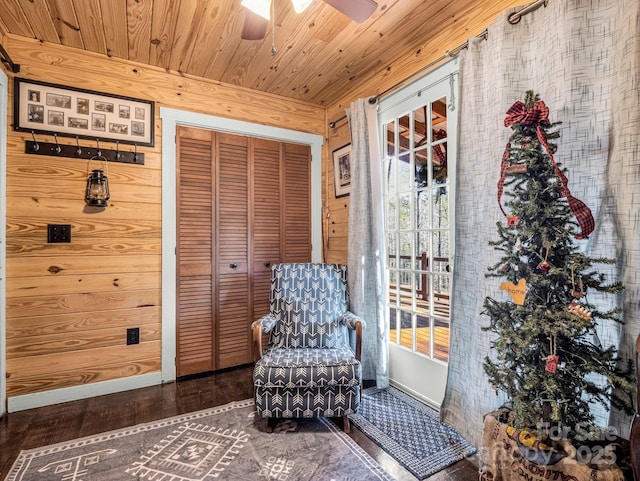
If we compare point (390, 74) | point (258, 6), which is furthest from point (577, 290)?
point (390, 74)

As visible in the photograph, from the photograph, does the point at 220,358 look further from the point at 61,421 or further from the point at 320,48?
the point at 320,48

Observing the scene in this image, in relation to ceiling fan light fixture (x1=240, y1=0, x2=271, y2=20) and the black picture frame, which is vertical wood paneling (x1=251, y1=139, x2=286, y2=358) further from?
ceiling fan light fixture (x1=240, y1=0, x2=271, y2=20)

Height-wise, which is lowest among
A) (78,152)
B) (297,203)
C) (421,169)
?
Result: (297,203)

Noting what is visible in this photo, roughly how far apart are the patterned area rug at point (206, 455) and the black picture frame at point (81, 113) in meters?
2.09

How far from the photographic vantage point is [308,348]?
7.76 feet

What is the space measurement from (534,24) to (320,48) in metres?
1.39

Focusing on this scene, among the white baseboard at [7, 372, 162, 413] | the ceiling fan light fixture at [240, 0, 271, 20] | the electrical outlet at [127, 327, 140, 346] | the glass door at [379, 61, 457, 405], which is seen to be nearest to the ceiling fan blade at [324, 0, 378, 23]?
the ceiling fan light fixture at [240, 0, 271, 20]

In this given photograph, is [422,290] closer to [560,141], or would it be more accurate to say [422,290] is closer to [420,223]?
[420,223]

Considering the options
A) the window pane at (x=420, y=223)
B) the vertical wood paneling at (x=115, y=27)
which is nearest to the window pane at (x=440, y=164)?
the window pane at (x=420, y=223)

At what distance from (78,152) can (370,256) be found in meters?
2.35

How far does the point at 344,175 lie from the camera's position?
3.13m

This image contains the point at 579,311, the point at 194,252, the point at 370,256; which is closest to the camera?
the point at 579,311

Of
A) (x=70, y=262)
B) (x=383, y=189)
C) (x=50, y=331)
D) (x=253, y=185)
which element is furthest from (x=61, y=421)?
(x=383, y=189)

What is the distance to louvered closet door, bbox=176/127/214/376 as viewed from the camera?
2785 millimetres
